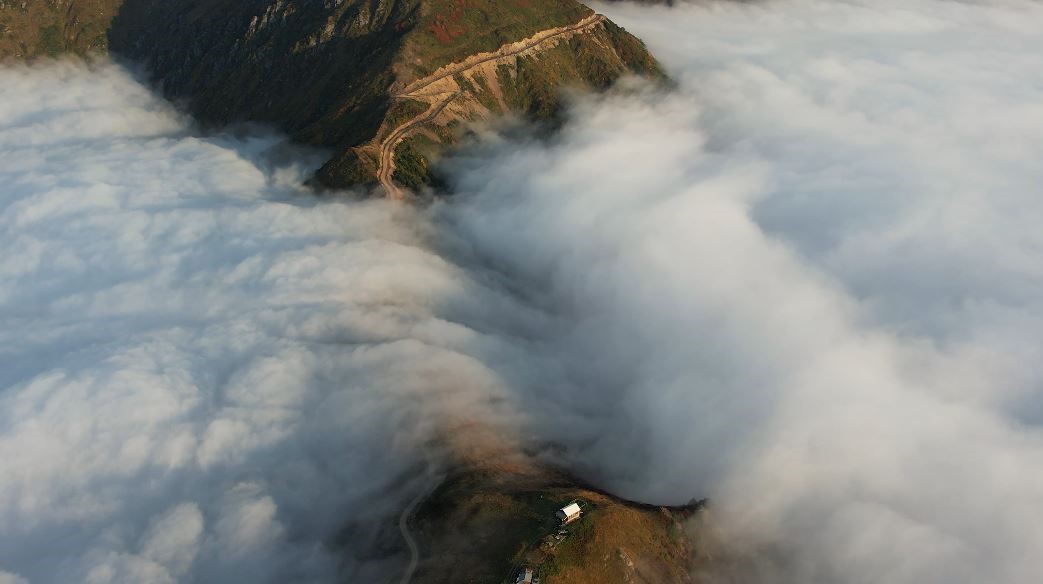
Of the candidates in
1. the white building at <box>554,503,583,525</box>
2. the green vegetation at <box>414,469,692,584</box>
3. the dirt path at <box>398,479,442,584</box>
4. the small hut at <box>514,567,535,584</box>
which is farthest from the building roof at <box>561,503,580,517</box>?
the dirt path at <box>398,479,442,584</box>

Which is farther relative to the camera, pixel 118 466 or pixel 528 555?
pixel 118 466

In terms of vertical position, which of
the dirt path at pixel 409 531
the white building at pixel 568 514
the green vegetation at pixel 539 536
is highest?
the white building at pixel 568 514

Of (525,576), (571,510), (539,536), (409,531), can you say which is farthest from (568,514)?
(409,531)

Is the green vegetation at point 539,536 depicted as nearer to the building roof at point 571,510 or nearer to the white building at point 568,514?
the white building at point 568,514

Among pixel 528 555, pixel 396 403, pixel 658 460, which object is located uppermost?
pixel 528 555

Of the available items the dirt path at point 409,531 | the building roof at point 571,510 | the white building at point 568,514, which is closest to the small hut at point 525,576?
the white building at point 568,514

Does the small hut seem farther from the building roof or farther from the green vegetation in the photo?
the building roof

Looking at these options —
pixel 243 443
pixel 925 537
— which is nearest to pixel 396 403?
pixel 243 443

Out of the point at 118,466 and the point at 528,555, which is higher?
the point at 528,555

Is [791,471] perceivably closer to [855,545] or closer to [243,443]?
[855,545]
